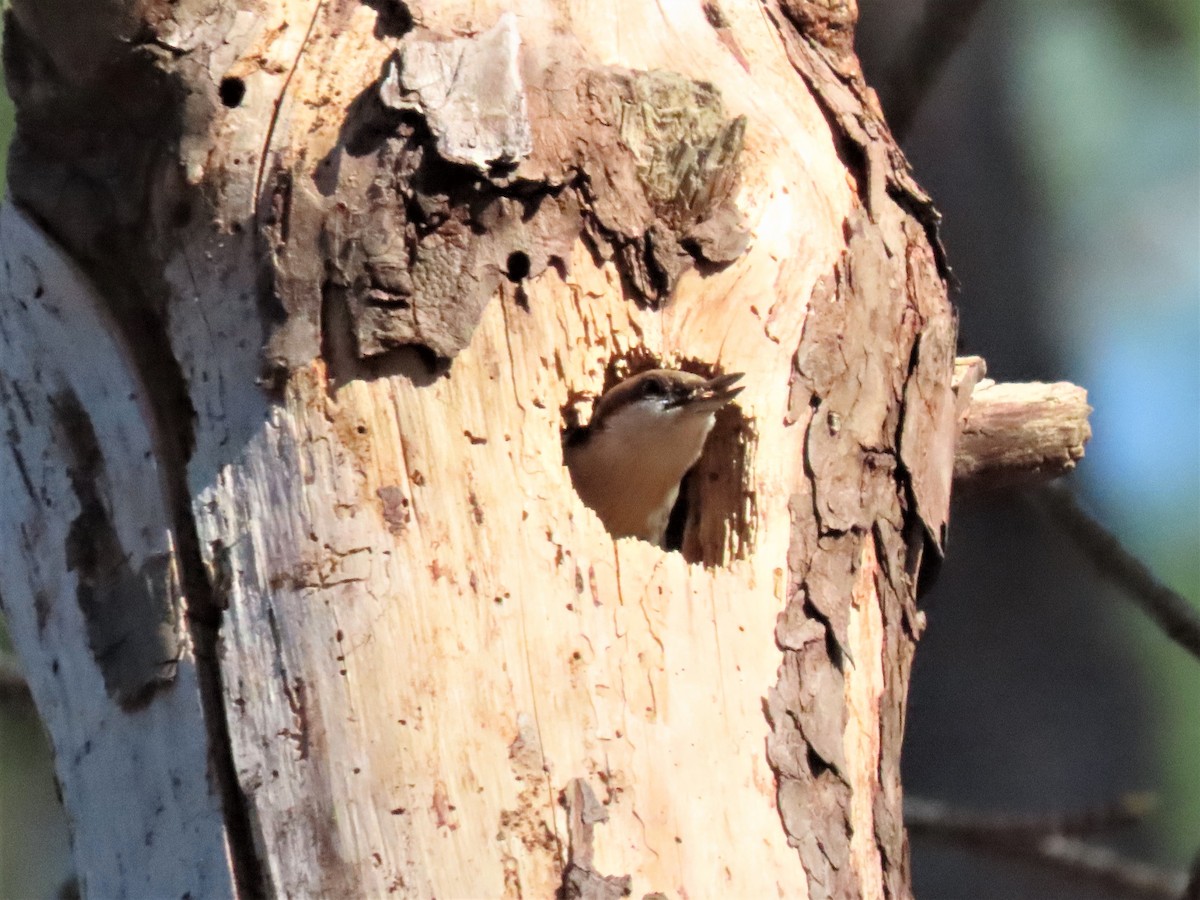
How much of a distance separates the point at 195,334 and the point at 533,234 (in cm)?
50

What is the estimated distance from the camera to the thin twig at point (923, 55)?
116 inches

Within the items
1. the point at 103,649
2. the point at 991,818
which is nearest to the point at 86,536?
the point at 103,649

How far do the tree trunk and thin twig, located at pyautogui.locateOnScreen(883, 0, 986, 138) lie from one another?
955mm

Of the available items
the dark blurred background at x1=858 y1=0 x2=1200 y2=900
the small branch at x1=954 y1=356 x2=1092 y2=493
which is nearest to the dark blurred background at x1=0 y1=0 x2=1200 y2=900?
the dark blurred background at x1=858 y1=0 x2=1200 y2=900

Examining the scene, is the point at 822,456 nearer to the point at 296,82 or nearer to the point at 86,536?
the point at 296,82

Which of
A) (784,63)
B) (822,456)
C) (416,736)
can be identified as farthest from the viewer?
(784,63)

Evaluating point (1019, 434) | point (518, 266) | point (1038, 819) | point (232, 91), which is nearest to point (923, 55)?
point (1019, 434)

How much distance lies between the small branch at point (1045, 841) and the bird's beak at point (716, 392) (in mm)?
1812

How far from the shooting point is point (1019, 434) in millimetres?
2600

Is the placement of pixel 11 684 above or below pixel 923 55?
below

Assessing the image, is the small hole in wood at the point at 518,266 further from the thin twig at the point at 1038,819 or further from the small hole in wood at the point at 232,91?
the thin twig at the point at 1038,819

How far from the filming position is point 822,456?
2.08 m

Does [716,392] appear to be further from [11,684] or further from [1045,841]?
[11,684]

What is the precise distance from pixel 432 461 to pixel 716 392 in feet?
1.67
